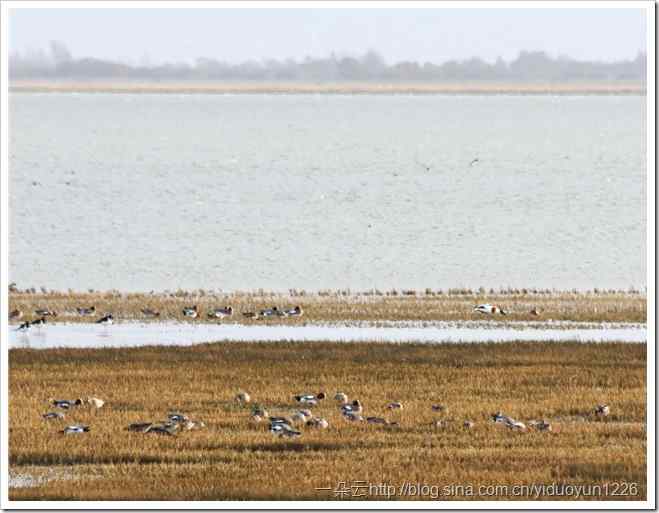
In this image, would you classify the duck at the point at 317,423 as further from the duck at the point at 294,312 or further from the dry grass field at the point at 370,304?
the duck at the point at 294,312

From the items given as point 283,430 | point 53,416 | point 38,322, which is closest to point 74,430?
point 53,416

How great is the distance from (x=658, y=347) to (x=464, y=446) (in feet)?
12.9

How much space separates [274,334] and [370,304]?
6.80m

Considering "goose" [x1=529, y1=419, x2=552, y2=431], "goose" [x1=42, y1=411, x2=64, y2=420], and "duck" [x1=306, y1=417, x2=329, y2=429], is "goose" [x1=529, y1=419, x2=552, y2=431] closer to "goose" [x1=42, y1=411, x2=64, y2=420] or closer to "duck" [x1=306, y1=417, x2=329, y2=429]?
"duck" [x1=306, y1=417, x2=329, y2=429]

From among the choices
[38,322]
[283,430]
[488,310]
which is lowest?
[488,310]

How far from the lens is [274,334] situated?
32.4m

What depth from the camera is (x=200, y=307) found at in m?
38.1

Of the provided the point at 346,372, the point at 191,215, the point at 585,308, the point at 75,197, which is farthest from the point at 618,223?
the point at 346,372

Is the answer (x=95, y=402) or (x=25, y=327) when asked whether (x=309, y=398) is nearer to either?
(x=95, y=402)

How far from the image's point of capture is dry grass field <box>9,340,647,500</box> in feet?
60.1

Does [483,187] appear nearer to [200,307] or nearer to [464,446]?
[200,307]

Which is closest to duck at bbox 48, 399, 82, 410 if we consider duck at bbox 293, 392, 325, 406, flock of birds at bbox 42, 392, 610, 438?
flock of birds at bbox 42, 392, 610, 438

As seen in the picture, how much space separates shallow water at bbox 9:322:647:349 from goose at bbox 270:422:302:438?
9.66 m

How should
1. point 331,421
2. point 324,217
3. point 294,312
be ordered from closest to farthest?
point 331,421 → point 294,312 → point 324,217
